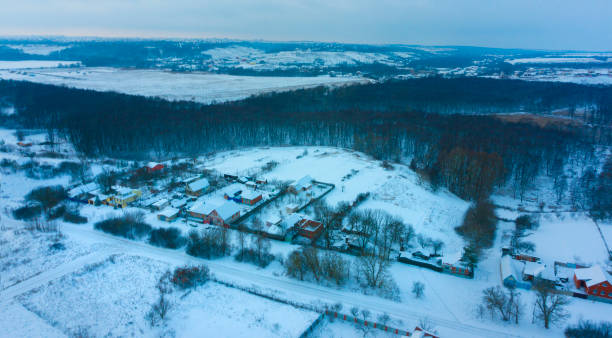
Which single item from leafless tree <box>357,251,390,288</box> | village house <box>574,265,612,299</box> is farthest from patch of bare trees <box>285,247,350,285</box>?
village house <box>574,265,612,299</box>

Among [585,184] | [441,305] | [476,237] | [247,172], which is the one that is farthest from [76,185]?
[585,184]

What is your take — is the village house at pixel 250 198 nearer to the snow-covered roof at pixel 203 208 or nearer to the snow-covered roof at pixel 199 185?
the snow-covered roof at pixel 203 208

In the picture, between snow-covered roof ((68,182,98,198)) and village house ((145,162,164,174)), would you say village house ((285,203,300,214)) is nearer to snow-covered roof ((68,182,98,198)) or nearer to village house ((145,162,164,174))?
village house ((145,162,164,174))

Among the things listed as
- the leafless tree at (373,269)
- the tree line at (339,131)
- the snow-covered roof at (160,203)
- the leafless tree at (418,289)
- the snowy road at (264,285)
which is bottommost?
the snowy road at (264,285)

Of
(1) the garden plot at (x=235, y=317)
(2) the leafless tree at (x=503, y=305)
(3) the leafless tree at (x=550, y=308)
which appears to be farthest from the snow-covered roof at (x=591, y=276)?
(1) the garden plot at (x=235, y=317)

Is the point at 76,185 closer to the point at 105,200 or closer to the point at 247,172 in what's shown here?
the point at 105,200

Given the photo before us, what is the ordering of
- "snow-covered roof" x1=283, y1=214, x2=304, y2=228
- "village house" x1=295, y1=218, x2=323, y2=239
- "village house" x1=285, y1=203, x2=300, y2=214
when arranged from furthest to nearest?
1. "village house" x1=285, y1=203, x2=300, y2=214
2. "snow-covered roof" x1=283, y1=214, x2=304, y2=228
3. "village house" x1=295, y1=218, x2=323, y2=239
